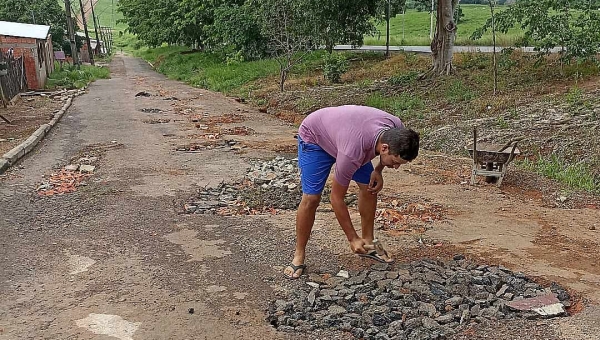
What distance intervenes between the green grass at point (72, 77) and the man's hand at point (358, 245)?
21.9 metres

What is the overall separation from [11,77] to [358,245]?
17.0 metres

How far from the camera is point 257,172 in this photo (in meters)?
8.30

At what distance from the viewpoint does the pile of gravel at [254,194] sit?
657 centimetres

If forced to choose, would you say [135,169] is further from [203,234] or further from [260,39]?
[260,39]

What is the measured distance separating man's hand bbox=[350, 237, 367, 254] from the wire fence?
14605 millimetres

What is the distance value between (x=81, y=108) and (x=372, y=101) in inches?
342

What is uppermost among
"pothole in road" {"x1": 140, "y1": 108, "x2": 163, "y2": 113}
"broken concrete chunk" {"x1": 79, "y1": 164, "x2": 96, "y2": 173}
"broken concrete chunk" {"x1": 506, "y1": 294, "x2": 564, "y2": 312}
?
"pothole in road" {"x1": 140, "y1": 108, "x2": 163, "y2": 113}

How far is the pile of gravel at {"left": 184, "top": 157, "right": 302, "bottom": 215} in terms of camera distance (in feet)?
21.5

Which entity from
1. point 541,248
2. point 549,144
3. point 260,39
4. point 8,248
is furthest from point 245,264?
point 260,39

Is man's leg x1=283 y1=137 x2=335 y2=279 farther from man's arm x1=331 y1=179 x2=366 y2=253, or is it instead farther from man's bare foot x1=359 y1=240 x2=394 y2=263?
man's bare foot x1=359 y1=240 x2=394 y2=263

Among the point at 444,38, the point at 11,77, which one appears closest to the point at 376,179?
the point at 444,38

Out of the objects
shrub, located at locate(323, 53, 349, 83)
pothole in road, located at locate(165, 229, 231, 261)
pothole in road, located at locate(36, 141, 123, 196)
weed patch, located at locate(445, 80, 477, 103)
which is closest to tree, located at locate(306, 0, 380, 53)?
shrub, located at locate(323, 53, 349, 83)

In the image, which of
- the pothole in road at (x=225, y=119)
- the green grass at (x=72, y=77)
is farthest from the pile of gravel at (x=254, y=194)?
the green grass at (x=72, y=77)

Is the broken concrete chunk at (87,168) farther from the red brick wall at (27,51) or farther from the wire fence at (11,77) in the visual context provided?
the red brick wall at (27,51)
